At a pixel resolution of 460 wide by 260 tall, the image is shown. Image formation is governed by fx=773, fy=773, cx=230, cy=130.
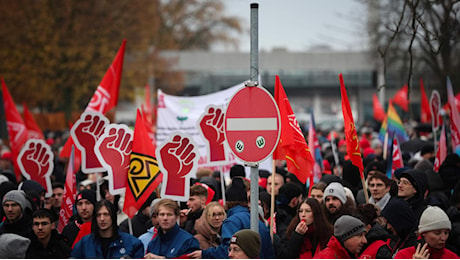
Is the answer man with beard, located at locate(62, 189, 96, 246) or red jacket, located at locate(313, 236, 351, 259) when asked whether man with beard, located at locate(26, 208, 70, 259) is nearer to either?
man with beard, located at locate(62, 189, 96, 246)

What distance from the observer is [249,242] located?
548 cm

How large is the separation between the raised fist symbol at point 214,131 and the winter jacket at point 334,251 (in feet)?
11.9

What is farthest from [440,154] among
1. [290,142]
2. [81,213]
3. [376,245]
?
[81,213]

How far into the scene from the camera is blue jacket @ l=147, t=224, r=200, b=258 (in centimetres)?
672

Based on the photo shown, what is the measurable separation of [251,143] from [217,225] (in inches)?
65.7

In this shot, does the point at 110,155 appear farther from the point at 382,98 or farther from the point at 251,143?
the point at 382,98

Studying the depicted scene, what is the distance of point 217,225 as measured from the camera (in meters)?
7.47

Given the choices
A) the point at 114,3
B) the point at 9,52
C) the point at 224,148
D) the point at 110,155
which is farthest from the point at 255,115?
the point at 114,3

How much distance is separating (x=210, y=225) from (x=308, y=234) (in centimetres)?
111

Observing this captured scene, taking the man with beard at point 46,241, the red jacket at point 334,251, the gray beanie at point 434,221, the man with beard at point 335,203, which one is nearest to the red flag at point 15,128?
the man with beard at point 46,241

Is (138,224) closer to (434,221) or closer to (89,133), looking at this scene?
(89,133)

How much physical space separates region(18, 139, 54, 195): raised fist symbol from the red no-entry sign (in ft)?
16.6

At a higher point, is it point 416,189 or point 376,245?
point 416,189

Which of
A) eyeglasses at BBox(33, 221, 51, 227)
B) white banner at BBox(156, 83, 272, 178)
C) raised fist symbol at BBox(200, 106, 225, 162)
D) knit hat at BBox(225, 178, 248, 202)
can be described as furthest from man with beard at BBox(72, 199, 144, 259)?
white banner at BBox(156, 83, 272, 178)
